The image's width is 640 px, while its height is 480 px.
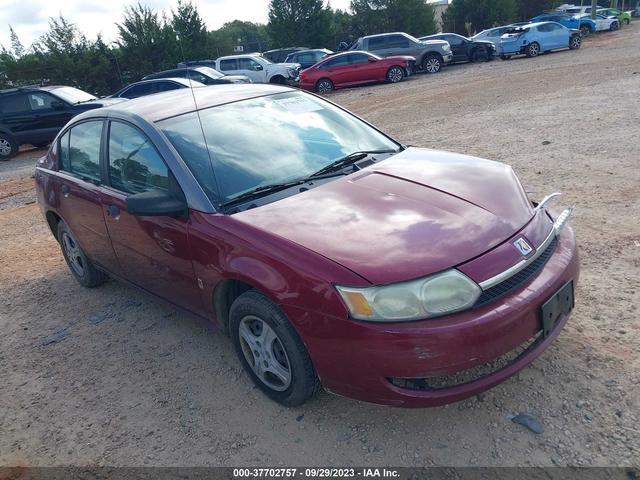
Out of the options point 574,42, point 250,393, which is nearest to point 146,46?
point 574,42

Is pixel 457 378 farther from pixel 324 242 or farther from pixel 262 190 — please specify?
pixel 262 190

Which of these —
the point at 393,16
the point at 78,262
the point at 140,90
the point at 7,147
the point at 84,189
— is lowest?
the point at 78,262

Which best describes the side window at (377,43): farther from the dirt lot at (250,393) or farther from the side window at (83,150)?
the side window at (83,150)

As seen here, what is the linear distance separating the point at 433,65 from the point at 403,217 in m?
21.7

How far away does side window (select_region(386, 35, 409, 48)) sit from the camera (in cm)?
2327

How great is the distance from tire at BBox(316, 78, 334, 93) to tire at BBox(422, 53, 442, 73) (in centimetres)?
470

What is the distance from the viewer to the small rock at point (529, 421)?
2.60 metres

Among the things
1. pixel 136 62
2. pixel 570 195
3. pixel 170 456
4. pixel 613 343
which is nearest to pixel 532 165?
pixel 570 195

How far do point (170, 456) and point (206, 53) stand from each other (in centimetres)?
3333

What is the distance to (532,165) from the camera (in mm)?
6730

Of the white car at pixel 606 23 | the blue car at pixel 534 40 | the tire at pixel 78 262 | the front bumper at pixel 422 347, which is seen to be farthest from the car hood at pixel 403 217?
the white car at pixel 606 23

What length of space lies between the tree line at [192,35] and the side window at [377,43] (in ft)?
26.3

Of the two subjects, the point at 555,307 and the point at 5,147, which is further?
the point at 5,147

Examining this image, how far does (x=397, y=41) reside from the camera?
2338 cm
